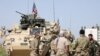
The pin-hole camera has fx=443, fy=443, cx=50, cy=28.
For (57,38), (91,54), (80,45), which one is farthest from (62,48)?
(91,54)

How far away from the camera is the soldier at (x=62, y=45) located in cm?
1334

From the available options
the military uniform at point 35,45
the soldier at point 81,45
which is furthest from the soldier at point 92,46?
the military uniform at point 35,45

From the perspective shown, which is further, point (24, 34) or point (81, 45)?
point (24, 34)

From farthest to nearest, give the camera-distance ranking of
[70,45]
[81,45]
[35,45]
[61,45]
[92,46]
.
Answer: [35,45], [92,46], [81,45], [70,45], [61,45]

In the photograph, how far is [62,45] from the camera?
1342 centimetres

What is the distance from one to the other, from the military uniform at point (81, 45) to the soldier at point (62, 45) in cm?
141

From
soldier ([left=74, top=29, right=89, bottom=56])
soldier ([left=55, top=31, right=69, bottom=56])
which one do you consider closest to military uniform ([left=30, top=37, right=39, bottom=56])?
soldier ([left=74, top=29, right=89, bottom=56])

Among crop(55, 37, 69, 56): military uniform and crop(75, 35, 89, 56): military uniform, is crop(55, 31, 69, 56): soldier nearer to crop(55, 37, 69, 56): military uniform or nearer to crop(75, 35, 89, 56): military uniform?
crop(55, 37, 69, 56): military uniform

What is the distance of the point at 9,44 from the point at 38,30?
1.83m

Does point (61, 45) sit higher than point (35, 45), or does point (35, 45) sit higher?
point (61, 45)

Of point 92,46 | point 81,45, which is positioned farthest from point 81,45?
point 92,46

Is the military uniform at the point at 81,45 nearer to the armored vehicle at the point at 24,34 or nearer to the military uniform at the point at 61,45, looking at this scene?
the military uniform at the point at 61,45

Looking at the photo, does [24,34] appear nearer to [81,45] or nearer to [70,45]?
[81,45]

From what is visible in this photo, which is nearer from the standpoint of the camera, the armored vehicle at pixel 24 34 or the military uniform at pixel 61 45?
the military uniform at pixel 61 45
